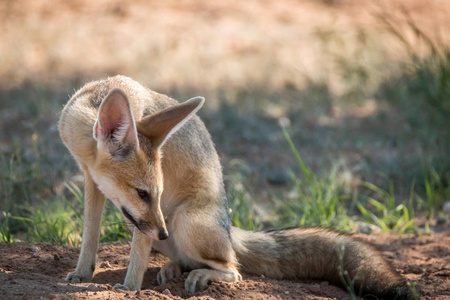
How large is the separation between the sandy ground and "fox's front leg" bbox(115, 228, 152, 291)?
0.43 ft

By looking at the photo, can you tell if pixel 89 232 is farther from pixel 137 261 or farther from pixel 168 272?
pixel 168 272

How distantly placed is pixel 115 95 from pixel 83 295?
1.29m

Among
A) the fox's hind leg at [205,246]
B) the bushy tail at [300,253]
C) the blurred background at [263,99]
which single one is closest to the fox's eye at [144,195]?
the fox's hind leg at [205,246]

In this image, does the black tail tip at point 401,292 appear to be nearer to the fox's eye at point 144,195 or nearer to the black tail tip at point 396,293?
the black tail tip at point 396,293

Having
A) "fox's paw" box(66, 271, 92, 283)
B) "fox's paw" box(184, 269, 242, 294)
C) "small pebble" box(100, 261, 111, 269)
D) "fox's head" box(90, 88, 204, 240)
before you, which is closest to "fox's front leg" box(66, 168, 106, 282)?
"fox's paw" box(66, 271, 92, 283)

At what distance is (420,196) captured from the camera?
731cm

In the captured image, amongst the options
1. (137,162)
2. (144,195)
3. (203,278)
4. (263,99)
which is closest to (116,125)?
(137,162)

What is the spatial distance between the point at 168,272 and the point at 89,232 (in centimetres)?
70

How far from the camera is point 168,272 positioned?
4586 millimetres

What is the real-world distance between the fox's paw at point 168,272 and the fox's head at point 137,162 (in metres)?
0.73

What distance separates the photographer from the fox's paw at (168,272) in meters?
4.56

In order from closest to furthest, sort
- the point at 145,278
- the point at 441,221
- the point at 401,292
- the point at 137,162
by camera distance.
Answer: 1. the point at 137,162
2. the point at 401,292
3. the point at 145,278
4. the point at 441,221

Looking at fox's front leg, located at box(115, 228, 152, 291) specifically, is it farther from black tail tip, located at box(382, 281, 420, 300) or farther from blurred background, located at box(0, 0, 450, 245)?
black tail tip, located at box(382, 281, 420, 300)

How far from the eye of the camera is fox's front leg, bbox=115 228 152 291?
13.8 ft
